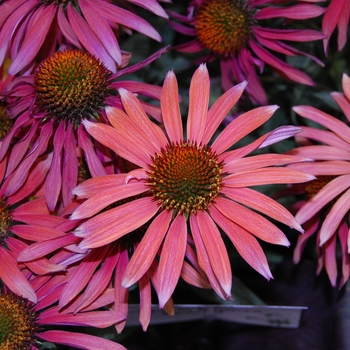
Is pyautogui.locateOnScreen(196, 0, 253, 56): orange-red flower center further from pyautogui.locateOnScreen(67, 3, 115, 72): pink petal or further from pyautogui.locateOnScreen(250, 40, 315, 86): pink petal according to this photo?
pyautogui.locateOnScreen(67, 3, 115, 72): pink petal

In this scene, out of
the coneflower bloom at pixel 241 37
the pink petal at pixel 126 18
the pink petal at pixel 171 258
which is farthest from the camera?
the coneflower bloom at pixel 241 37

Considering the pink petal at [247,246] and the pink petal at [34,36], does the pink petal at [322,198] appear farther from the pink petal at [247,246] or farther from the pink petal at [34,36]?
the pink petal at [34,36]

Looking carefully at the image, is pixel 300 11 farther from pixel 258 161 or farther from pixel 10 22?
pixel 10 22

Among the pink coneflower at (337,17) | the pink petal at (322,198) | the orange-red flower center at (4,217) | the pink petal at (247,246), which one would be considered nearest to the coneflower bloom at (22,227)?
the orange-red flower center at (4,217)

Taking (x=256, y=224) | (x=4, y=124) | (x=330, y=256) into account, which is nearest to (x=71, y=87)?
(x=4, y=124)

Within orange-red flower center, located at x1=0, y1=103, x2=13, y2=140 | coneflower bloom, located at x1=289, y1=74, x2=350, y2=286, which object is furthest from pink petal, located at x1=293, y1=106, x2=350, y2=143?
orange-red flower center, located at x1=0, y1=103, x2=13, y2=140

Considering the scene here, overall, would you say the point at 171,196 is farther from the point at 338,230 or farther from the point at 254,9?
the point at 254,9
